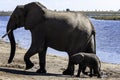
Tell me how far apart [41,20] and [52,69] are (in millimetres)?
2514

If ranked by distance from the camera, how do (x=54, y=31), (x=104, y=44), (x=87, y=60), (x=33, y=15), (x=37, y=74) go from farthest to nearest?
(x=104, y=44) → (x=33, y=15) → (x=54, y=31) → (x=37, y=74) → (x=87, y=60)

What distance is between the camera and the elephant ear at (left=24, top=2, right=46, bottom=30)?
1636 centimetres

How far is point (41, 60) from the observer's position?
1658cm

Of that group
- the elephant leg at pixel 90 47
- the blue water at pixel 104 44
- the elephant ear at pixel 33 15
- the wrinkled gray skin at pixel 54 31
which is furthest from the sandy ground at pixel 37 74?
the blue water at pixel 104 44

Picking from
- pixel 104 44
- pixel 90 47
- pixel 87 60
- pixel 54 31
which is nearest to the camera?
pixel 87 60

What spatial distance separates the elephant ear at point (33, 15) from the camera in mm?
16359

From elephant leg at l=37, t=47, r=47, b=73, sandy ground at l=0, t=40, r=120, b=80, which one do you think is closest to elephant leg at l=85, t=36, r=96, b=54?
sandy ground at l=0, t=40, r=120, b=80

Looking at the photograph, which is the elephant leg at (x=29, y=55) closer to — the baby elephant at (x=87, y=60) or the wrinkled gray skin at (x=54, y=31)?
the wrinkled gray skin at (x=54, y=31)

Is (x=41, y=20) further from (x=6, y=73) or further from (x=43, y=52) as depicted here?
(x=6, y=73)

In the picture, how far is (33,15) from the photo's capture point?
16.5 m

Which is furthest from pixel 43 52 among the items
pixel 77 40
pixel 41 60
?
pixel 77 40

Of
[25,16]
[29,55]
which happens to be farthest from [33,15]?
[29,55]

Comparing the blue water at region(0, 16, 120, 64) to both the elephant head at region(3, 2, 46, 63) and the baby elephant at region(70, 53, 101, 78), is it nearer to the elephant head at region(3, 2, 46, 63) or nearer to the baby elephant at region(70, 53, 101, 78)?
the baby elephant at region(70, 53, 101, 78)

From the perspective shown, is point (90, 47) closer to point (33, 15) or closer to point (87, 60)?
point (87, 60)
